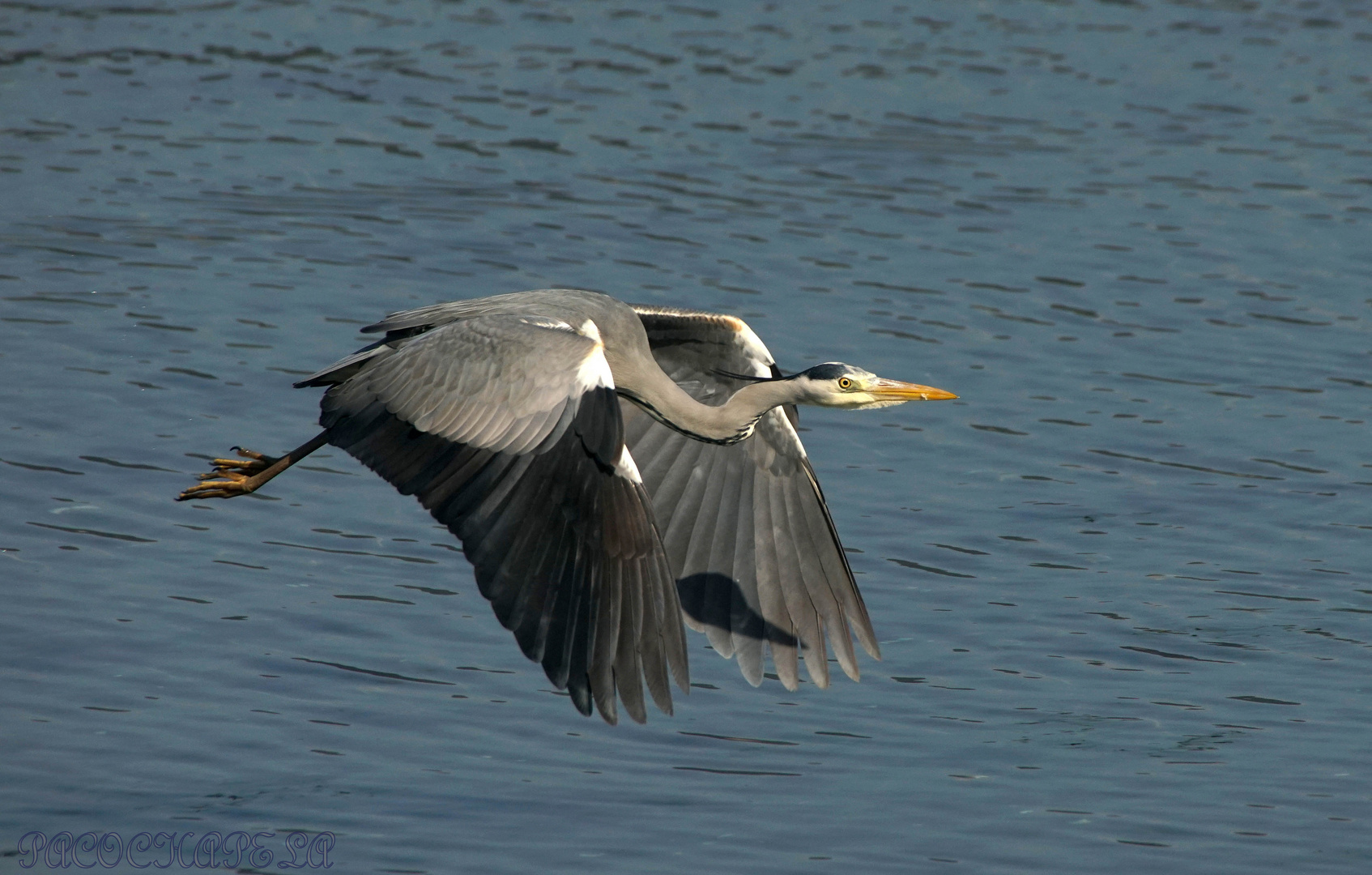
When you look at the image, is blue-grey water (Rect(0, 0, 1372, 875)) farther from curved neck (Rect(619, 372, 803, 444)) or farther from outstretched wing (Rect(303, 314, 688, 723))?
curved neck (Rect(619, 372, 803, 444))

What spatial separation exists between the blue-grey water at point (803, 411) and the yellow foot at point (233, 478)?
555mm

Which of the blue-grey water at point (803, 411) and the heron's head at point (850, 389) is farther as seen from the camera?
the heron's head at point (850, 389)

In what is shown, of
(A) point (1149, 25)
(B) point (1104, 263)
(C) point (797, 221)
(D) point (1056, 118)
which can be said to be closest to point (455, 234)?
(C) point (797, 221)

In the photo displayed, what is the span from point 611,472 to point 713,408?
4.25 ft

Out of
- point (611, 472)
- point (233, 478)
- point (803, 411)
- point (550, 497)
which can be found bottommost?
point (803, 411)

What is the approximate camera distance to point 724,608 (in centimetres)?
915

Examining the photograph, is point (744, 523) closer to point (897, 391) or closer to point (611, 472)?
point (897, 391)

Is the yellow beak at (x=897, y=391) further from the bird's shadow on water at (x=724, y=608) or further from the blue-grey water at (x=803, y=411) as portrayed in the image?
the blue-grey water at (x=803, y=411)

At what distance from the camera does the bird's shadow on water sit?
9.02 m

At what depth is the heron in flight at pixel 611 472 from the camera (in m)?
7.27

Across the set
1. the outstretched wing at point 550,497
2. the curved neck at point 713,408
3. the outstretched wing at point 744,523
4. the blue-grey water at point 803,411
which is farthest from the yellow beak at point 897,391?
the outstretched wing at point 550,497

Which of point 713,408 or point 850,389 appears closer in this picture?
point 713,408

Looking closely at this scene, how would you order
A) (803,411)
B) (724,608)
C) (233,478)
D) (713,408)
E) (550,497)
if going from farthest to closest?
(803,411) → (233,478) → (724,608) → (713,408) → (550,497)

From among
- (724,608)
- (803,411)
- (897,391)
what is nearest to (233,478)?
(724,608)
